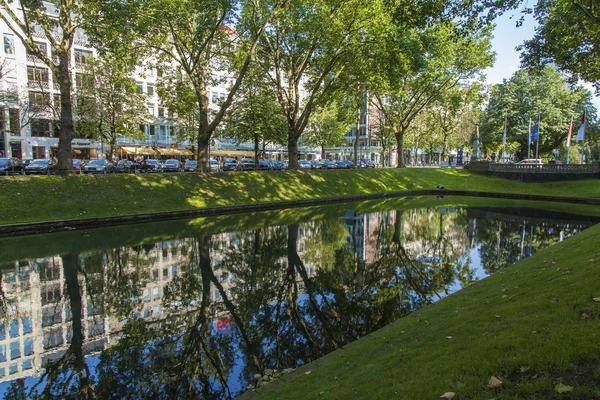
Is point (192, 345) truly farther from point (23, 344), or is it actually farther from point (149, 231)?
point (149, 231)

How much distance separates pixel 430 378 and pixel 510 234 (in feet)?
62.5

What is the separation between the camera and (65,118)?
2533 cm

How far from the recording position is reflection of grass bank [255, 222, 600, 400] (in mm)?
4547

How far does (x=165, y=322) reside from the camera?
9.56 m

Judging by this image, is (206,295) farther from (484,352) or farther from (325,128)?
(325,128)

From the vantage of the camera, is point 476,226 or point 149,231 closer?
point 149,231

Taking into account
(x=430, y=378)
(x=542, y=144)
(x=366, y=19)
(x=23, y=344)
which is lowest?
(x=23, y=344)

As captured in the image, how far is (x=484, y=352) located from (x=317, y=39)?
Result: 106 feet

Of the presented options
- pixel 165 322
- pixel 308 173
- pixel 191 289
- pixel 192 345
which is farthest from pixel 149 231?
pixel 308 173

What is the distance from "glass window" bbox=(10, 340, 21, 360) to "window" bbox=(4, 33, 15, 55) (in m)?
56.8

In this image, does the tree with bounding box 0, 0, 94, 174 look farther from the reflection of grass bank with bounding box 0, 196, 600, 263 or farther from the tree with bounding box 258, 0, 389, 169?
the tree with bounding box 258, 0, 389, 169

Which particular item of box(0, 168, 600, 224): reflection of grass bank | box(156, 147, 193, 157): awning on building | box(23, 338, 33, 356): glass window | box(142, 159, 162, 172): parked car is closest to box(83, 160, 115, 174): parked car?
box(142, 159, 162, 172): parked car

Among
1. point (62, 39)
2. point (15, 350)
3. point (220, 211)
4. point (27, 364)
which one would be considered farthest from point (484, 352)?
point (62, 39)

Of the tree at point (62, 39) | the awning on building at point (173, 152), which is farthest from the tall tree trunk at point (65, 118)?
the awning on building at point (173, 152)
